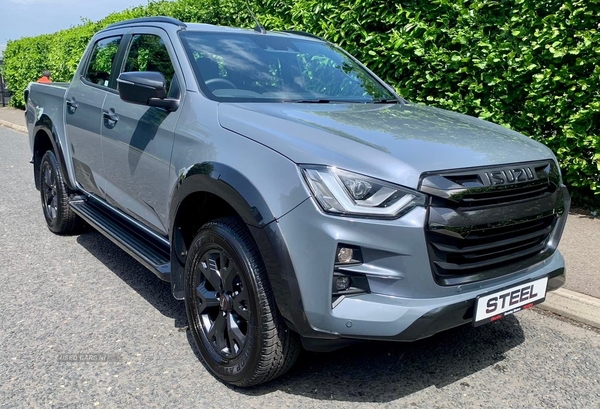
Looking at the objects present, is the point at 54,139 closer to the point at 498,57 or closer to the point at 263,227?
the point at 263,227

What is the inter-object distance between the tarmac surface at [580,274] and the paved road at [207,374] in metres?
0.11

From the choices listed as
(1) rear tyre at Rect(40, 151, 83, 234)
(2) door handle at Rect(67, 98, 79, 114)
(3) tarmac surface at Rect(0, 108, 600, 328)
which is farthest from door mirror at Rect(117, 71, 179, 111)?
(3) tarmac surface at Rect(0, 108, 600, 328)

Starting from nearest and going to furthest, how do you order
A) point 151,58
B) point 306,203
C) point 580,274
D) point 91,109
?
point 306,203
point 151,58
point 580,274
point 91,109

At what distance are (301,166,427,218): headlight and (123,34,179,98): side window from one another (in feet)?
4.54

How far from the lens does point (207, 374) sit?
3098mm

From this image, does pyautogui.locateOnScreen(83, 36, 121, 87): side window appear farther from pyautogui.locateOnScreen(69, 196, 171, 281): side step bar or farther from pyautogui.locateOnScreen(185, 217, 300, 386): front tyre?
pyautogui.locateOnScreen(185, 217, 300, 386): front tyre

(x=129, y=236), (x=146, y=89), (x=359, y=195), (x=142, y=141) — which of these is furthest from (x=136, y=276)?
(x=359, y=195)

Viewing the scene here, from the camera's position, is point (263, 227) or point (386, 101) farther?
point (386, 101)

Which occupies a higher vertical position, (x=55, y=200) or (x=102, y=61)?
(x=102, y=61)

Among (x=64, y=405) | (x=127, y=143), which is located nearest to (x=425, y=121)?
(x=127, y=143)

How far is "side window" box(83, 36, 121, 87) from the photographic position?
14.8ft

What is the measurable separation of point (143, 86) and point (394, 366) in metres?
2.08

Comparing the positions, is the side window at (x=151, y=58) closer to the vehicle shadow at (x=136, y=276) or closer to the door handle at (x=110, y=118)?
the door handle at (x=110, y=118)

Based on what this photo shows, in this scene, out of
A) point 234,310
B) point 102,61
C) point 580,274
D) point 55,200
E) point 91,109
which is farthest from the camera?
point 55,200
